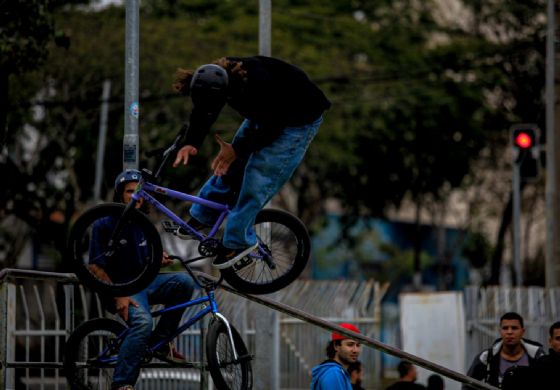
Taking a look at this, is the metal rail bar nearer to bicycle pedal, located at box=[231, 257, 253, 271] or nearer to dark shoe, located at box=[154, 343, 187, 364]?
bicycle pedal, located at box=[231, 257, 253, 271]

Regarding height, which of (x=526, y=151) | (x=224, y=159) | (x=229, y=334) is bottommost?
(x=229, y=334)

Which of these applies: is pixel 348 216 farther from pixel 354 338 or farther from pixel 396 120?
pixel 354 338

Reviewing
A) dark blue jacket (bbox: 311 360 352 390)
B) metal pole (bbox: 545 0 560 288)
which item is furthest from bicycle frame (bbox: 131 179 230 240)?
metal pole (bbox: 545 0 560 288)

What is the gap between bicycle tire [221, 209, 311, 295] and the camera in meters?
9.20

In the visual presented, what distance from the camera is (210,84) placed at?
8.04 metres

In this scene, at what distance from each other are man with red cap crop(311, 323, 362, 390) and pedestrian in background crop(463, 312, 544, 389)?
6.04ft

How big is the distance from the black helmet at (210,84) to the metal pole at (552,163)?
476 inches

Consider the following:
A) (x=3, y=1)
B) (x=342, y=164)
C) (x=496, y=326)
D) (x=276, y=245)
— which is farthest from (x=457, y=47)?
(x=276, y=245)

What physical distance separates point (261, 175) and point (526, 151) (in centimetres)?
1089

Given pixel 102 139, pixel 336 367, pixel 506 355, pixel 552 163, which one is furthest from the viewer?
pixel 102 139

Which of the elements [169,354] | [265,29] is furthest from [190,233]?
[265,29]

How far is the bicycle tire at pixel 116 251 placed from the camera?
8453 millimetres

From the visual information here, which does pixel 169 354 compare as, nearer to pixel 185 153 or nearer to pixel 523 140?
pixel 185 153

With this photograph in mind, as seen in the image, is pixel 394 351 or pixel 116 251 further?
pixel 394 351
